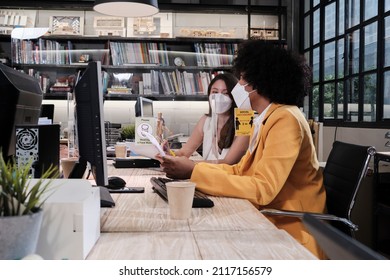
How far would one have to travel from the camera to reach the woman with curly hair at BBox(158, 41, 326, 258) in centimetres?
150

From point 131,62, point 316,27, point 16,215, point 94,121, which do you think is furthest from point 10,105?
point 316,27

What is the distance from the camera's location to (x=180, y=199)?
1.13m

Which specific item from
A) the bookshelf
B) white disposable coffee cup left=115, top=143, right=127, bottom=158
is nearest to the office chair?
white disposable coffee cup left=115, top=143, right=127, bottom=158

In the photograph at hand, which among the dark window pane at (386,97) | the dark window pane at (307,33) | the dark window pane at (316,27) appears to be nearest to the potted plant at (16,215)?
the dark window pane at (386,97)

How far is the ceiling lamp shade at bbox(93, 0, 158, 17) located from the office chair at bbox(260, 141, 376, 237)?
2.05 m

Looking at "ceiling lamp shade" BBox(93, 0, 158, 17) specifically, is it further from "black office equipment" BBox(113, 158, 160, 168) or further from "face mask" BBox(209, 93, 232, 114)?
"black office equipment" BBox(113, 158, 160, 168)

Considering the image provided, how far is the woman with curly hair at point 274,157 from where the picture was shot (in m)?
1.50

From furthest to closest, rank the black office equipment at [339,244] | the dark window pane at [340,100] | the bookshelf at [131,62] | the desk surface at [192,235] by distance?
1. the bookshelf at [131,62]
2. the dark window pane at [340,100]
3. the desk surface at [192,235]
4. the black office equipment at [339,244]

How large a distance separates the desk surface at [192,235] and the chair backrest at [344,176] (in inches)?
18.0

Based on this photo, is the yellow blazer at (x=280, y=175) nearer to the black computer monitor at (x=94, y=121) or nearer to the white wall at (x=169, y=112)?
the black computer monitor at (x=94, y=121)

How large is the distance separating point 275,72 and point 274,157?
1.68ft
